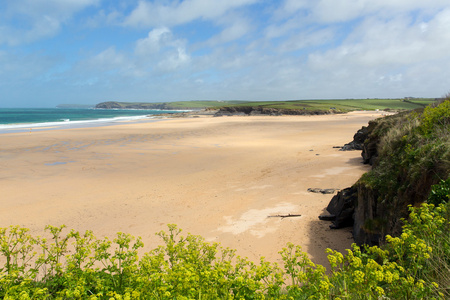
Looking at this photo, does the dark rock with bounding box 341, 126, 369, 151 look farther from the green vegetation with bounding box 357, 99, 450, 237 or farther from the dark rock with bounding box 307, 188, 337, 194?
the green vegetation with bounding box 357, 99, 450, 237

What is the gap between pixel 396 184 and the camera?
507cm

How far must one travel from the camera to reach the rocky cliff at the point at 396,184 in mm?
4480

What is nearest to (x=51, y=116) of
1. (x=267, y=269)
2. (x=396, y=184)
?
(x=396, y=184)

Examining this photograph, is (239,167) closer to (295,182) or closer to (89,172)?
(295,182)

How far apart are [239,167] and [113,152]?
9177mm

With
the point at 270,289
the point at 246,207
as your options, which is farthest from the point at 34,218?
the point at 270,289

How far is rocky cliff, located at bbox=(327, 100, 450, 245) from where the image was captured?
4.48 m

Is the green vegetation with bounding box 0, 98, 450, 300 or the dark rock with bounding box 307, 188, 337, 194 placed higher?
the green vegetation with bounding box 0, 98, 450, 300

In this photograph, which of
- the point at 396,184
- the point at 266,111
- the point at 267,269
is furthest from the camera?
the point at 266,111

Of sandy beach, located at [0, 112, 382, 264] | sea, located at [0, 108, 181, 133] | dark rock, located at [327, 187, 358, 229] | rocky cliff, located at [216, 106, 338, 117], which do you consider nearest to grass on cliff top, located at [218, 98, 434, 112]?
rocky cliff, located at [216, 106, 338, 117]

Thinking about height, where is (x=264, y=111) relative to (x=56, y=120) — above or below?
above

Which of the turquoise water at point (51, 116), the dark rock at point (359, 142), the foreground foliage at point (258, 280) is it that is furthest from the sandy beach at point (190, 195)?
the turquoise water at point (51, 116)

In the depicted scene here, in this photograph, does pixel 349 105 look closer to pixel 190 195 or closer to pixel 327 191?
pixel 327 191

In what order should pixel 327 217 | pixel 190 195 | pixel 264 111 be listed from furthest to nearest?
pixel 264 111, pixel 190 195, pixel 327 217
